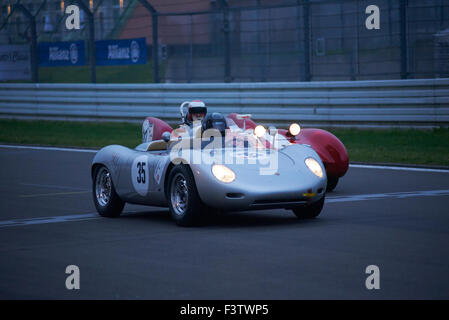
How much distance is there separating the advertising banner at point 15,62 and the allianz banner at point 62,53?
1.54ft

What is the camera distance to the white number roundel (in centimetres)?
1061

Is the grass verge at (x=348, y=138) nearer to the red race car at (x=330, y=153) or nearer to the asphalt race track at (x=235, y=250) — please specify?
the red race car at (x=330, y=153)

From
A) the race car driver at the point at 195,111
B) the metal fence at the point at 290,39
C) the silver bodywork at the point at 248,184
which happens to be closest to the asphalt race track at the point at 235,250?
the silver bodywork at the point at 248,184

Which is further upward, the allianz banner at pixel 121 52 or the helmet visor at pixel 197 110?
the allianz banner at pixel 121 52

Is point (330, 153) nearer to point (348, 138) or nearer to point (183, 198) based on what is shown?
point (183, 198)

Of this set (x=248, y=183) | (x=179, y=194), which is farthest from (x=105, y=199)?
(x=248, y=183)

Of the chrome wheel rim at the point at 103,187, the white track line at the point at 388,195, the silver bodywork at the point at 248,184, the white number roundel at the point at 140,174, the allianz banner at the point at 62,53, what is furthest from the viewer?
the allianz banner at the point at 62,53

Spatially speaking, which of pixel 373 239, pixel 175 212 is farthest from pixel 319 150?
pixel 373 239

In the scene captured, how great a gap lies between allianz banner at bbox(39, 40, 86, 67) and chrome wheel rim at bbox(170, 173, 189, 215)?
752 inches

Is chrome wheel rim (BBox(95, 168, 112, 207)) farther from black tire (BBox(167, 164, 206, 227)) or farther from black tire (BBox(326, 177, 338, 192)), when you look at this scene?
black tire (BBox(326, 177, 338, 192))

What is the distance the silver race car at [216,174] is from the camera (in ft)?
31.4

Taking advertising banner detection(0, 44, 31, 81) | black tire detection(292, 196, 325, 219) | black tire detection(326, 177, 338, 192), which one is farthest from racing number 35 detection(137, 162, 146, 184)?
advertising banner detection(0, 44, 31, 81)

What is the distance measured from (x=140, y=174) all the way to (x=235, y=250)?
277 centimetres

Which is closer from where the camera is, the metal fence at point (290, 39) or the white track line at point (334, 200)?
the white track line at point (334, 200)
